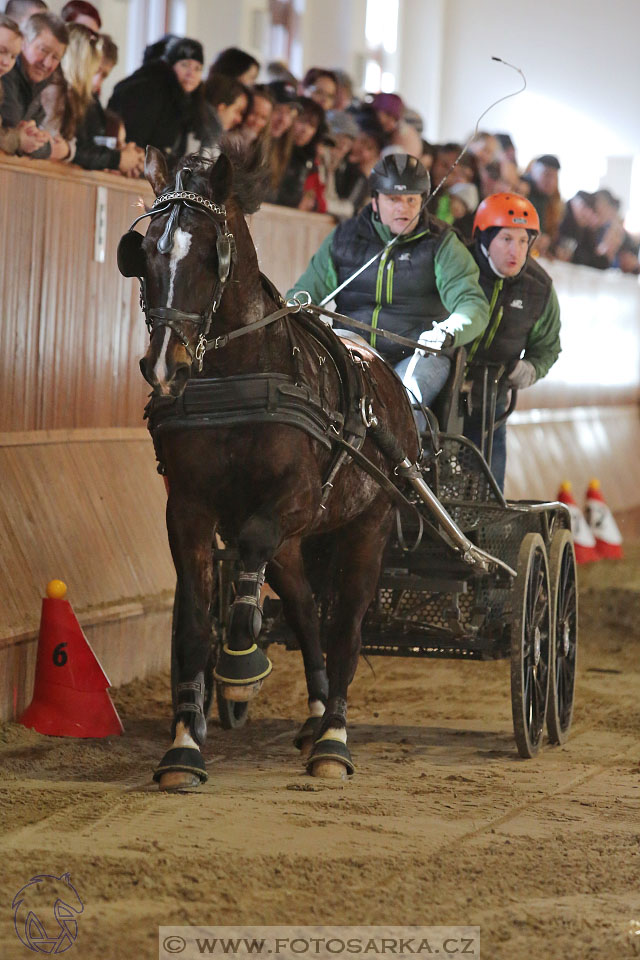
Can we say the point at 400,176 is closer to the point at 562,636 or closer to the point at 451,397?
the point at 451,397

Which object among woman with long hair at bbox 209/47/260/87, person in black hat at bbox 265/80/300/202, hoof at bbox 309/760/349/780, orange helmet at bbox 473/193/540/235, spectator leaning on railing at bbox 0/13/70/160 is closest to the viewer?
hoof at bbox 309/760/349/780

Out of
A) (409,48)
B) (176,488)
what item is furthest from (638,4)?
(176,488)

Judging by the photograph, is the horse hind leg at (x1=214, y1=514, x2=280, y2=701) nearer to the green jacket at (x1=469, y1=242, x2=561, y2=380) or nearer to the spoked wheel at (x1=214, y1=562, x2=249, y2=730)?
the spoked wheel at (x1=214, y1=562, x2=249, y2=730)

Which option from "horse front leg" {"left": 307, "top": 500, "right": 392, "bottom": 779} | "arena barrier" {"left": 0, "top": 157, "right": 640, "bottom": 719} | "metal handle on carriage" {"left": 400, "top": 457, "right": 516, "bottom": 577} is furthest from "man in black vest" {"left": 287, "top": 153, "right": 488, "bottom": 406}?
"arena barrier" {"left": 0, "top": 157, "right": 640, "bottom": 719}

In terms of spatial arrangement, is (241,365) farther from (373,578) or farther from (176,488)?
(373,578)

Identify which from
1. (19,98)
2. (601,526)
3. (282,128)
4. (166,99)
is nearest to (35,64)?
(19,98)

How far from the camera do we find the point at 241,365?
5.29 metres

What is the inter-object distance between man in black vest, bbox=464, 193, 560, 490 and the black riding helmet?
56 centimetres

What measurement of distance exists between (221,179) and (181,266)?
1.27 ft

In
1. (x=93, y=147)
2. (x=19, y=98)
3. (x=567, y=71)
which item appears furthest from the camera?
(x=567, y=71)

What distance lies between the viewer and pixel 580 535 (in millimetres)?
12828

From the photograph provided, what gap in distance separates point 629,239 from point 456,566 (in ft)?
44.9

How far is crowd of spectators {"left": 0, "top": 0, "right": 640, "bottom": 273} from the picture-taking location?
7.96 m

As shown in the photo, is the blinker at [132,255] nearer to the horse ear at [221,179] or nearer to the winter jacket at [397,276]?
the horse ear at [221,179]
